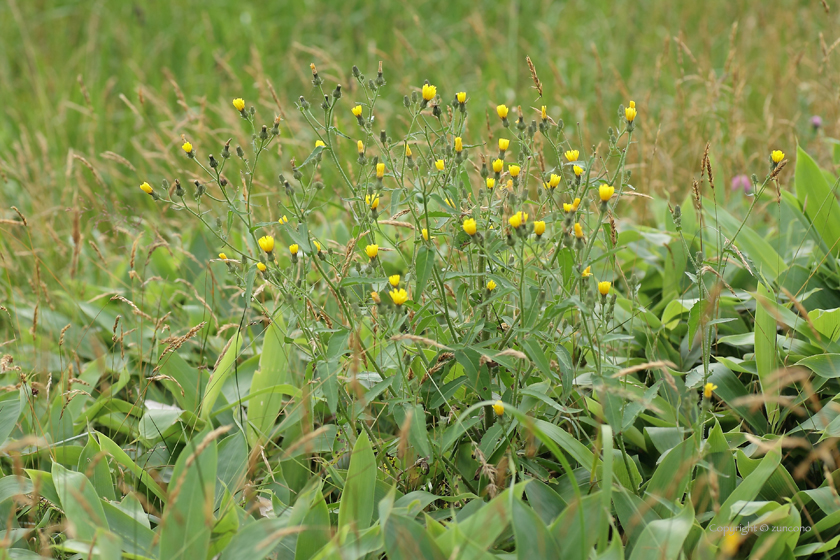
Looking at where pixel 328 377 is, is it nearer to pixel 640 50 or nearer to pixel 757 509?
pixel 757 509

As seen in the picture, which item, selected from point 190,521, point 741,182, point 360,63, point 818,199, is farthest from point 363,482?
point 360,63

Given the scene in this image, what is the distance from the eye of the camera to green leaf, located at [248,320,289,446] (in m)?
1.76

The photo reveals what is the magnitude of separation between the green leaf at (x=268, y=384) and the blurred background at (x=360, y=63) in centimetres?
169

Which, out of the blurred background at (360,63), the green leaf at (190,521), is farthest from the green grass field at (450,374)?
the blurred background at (360,63)

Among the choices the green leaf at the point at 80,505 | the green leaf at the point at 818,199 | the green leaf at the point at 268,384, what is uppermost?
the green leaf at the point at 818,199

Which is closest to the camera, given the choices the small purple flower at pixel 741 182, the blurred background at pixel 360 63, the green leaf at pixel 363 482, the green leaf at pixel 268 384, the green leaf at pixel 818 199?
the green leaf at pixel 363 482

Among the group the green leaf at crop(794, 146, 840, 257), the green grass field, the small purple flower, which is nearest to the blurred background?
the small purple flower

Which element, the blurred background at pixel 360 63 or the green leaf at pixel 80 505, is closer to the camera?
the green leaf at pixel 80 505

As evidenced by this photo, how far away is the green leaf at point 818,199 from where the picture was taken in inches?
79.1

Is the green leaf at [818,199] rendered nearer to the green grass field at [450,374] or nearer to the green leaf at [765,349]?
the green grass field at [450,374]

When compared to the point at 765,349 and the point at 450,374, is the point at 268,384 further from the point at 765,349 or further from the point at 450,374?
the point at 765,349

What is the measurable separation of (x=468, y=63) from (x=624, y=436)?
3854 mm

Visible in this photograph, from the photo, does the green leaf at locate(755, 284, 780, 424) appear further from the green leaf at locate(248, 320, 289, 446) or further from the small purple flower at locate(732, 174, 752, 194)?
the small purple flower at locate(732, 174, 752, 194)

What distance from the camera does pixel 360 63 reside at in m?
4.64
